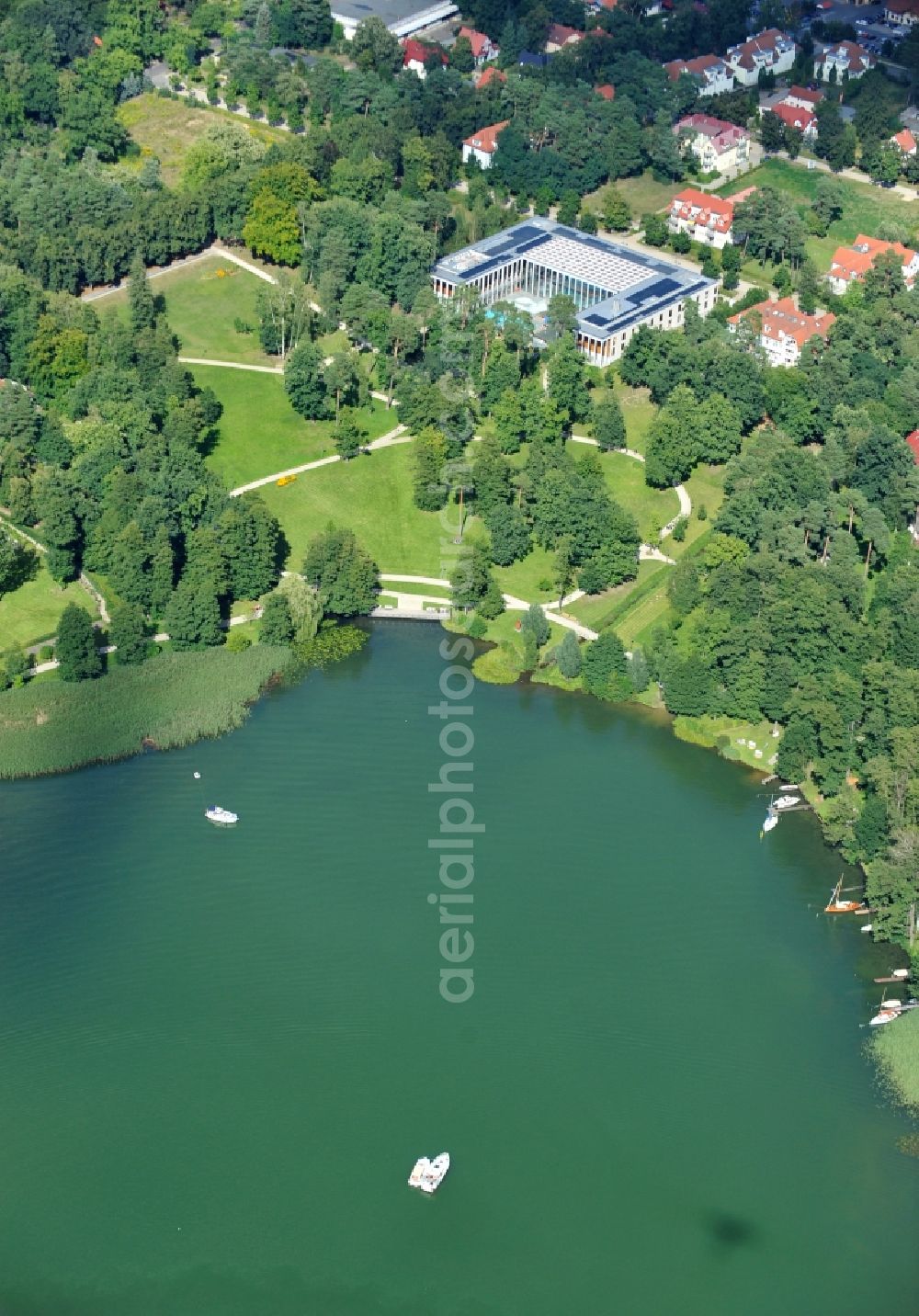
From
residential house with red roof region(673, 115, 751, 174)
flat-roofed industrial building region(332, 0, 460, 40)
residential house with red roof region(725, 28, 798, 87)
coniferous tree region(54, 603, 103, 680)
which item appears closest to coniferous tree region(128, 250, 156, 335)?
coniferous tree region(54, 603, 103, 680)

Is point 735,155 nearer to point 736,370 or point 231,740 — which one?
point 736,370

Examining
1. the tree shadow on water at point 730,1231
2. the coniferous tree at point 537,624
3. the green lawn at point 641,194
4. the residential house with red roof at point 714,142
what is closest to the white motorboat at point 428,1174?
the tree shadow on water at point 730,1231

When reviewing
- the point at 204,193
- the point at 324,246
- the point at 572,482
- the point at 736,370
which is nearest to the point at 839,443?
the point at 736,370

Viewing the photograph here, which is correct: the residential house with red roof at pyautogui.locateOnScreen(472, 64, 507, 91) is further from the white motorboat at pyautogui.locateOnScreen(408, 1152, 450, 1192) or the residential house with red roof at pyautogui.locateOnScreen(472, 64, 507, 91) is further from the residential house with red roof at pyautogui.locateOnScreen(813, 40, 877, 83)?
the white motorboat at pyautogui.locateOnScreen(408, 1152, 450, 1192)

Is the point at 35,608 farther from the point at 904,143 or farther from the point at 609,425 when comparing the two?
the point at 904,143

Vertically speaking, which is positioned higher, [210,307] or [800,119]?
[800,119]

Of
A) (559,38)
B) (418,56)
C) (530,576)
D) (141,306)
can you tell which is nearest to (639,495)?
(530,576)
